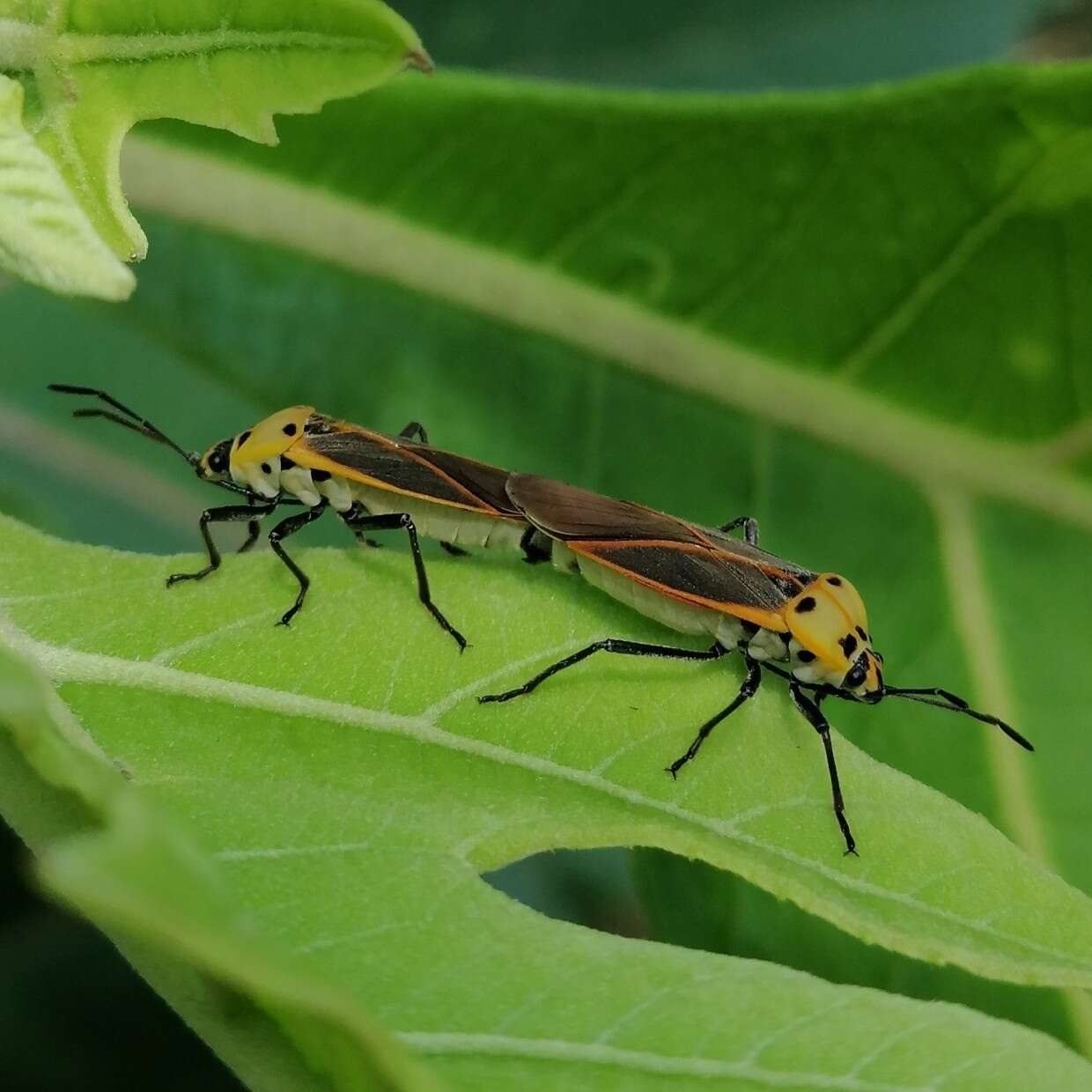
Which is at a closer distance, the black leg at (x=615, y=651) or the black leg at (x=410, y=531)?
the black leg at (x=615, y=651)

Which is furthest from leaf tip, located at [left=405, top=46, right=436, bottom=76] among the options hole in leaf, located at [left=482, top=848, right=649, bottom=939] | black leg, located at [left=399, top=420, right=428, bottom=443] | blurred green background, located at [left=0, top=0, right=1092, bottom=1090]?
hole in leaf, located at [left=482, top=848, right=649, bottom=939]

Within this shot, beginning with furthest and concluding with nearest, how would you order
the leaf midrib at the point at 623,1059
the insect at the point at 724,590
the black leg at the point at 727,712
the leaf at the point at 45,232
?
the insect at the point at 724,590 → the black leg at the point at 727,712 → the leaf at the point at 45,232 → the leaf midrib at the point at 623,1059

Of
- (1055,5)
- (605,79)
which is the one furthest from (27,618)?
(1055,5)

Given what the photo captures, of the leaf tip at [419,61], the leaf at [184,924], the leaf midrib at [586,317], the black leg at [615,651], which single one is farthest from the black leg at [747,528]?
the leaf at [184,924]

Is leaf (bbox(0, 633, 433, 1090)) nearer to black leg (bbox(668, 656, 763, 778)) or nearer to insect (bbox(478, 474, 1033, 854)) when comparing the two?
black leg (bbox(668, 656, 763, 778))

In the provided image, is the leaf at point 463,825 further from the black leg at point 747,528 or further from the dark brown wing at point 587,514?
the black leg at point 747,528

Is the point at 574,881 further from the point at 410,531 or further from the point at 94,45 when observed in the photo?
the point at 94,45
